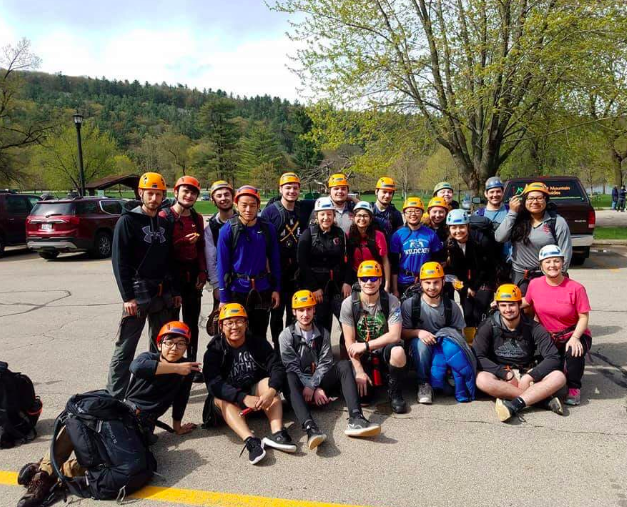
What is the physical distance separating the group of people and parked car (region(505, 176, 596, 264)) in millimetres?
6265

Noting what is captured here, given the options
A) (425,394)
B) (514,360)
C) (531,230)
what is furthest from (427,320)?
(531,230)

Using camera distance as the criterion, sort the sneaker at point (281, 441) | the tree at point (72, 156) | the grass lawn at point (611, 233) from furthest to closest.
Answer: the tree at point (72, 156)
the grass lawn at point (611, 233)
the sneaker at point (281, 441)

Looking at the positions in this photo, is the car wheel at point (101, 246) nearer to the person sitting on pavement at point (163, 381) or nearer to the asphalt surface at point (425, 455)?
the asphalt surface at point (425, 455)

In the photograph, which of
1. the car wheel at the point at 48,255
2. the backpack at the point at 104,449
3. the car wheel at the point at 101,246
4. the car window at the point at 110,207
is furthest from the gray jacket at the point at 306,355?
the car wheel at the point at 48,255

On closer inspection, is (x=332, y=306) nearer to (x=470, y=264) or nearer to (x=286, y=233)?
(x=286, y=233)

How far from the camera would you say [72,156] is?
149 feet

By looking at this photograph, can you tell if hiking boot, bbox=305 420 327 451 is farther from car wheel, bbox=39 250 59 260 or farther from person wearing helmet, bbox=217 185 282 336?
car wheel, bbox=39 250 59 260

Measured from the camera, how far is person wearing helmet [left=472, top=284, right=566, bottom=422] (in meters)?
3.94

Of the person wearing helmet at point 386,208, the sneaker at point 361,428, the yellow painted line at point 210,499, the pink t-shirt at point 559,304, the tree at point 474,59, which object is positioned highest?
the tree at point 474,59

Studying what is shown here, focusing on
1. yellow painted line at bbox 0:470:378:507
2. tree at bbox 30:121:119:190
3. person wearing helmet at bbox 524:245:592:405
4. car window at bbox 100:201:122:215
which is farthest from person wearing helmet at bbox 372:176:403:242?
tree at bbox 30:121:119:190

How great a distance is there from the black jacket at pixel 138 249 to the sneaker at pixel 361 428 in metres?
2.08

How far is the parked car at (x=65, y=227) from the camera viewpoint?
43.2 ft

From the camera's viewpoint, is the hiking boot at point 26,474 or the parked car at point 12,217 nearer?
the hiking boot at point 26,474

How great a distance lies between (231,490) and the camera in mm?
3025
